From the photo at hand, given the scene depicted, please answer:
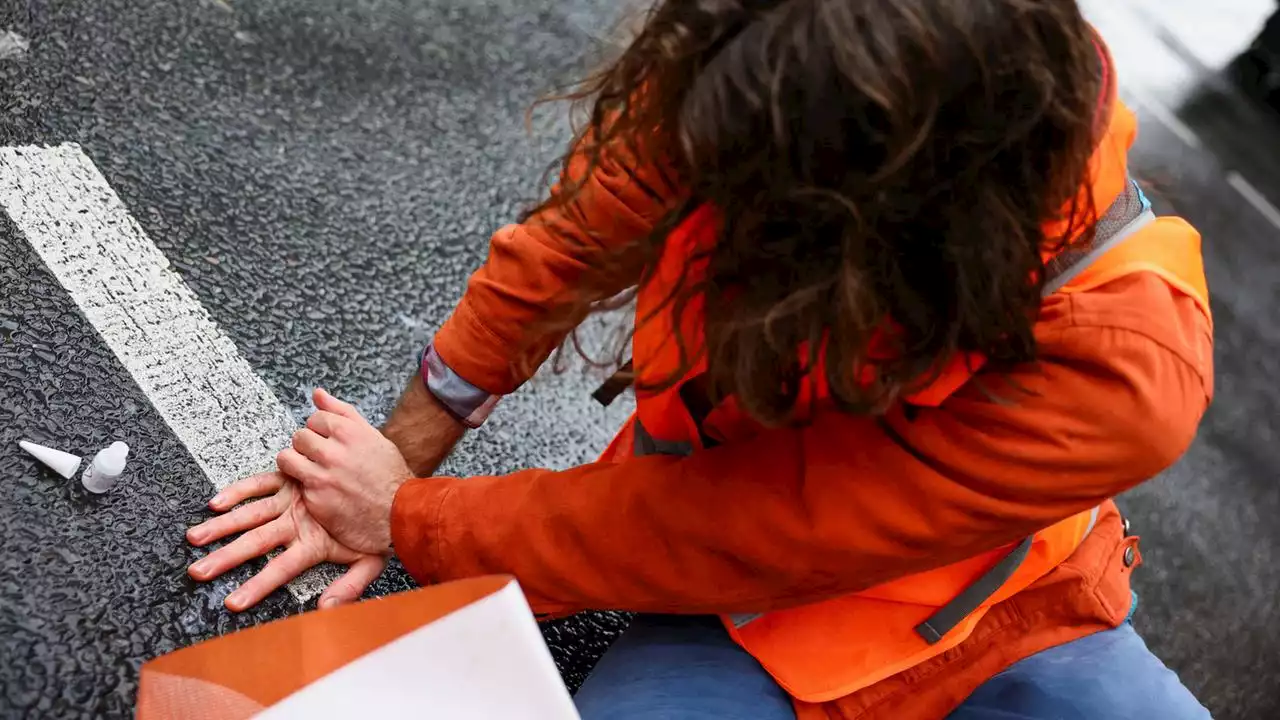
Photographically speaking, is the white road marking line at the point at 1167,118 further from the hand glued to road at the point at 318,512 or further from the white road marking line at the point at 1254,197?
the hand glued to road at the point at 318,512

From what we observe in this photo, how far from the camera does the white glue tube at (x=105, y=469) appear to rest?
1088 mm

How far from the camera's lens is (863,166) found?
0.69 metres

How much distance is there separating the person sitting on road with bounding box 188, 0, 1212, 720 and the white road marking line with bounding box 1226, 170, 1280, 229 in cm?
272

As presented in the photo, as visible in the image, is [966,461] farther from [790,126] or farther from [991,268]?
[790,126]

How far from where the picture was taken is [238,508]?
3.76ft

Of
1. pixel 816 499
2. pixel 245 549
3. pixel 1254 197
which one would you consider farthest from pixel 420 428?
pixel 1254 197

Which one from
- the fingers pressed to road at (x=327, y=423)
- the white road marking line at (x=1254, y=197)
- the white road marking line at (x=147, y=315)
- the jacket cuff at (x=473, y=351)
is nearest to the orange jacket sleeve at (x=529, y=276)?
the jacket cuff at (x=473, y=351)

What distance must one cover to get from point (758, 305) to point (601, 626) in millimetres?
841

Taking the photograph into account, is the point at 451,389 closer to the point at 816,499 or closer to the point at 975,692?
the point at 816,499

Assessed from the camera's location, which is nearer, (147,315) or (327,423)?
(327,423)

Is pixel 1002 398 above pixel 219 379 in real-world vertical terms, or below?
above

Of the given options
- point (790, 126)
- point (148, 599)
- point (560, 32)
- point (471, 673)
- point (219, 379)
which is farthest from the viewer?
point (560, 32)

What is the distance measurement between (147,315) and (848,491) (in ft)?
3.02

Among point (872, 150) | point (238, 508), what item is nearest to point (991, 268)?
point (872, 150)
